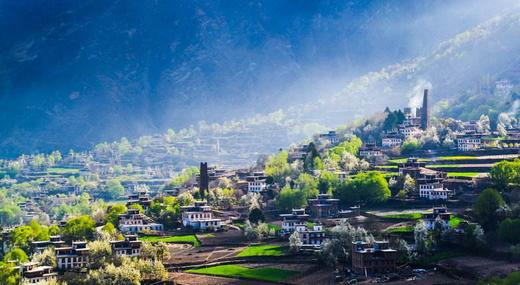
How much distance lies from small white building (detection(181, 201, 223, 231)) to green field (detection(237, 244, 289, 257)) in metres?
8.11

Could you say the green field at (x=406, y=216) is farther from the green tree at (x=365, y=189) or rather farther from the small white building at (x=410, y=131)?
the small white building at (x=410, y=131)

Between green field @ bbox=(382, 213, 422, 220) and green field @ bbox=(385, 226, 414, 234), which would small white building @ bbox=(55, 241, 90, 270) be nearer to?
green field @ bbox=(385, 226, 414, 234)

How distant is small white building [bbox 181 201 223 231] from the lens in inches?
3019

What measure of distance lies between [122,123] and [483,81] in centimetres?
8364

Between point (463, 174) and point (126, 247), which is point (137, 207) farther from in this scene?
point (463, 174)

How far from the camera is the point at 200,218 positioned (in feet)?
255

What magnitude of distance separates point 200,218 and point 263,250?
1130 cm

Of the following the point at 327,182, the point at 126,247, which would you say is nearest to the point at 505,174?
the point at 327,182

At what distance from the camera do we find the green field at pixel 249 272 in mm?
60781

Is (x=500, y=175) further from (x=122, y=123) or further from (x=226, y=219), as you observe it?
(x=122, y=123)

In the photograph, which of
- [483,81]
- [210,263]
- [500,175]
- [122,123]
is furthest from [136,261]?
[122,123]

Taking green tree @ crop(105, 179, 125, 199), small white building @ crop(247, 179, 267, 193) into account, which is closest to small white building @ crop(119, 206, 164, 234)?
small white building @ crop(247, 179, 267, 193)

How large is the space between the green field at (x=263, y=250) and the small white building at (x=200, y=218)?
8106mm

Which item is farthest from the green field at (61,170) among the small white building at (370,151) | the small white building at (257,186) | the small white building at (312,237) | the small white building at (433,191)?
the small white building at (312,237)
